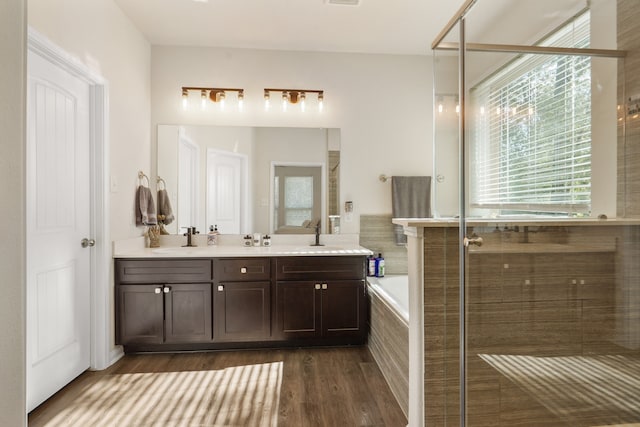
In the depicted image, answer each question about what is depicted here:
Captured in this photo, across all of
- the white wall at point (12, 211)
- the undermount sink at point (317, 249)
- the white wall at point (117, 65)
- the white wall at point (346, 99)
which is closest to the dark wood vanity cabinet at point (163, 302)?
the white wall at point (117, 65)

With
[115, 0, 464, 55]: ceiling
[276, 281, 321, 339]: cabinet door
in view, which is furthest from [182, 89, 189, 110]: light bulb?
[276, 281, 321, 339]: cabinet door

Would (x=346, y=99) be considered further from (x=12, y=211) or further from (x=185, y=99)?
(x=12, y=211)

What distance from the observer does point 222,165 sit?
333 centimetres

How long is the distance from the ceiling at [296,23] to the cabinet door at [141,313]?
2134 mm

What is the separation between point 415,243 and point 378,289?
114 cm

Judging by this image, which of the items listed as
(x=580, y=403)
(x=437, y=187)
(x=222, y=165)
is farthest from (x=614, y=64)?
(x=222, y=165)

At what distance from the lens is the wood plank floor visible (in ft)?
6.21

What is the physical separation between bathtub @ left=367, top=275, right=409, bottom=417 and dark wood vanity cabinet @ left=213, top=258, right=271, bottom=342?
0.83 metres

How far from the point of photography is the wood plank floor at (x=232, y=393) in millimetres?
1893

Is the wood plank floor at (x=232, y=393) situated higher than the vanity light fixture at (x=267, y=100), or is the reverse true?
the vanity light fixture at (x=267, y=100)

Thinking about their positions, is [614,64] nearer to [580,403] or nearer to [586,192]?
[586,192]

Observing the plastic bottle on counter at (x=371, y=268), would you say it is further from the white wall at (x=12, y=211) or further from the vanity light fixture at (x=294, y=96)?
the white wall at (x=12, y=211)

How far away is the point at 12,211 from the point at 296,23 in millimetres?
2754

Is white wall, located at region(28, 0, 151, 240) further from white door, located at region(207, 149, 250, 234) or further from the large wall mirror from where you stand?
white door, located at region(207, 149, 250, 234)
